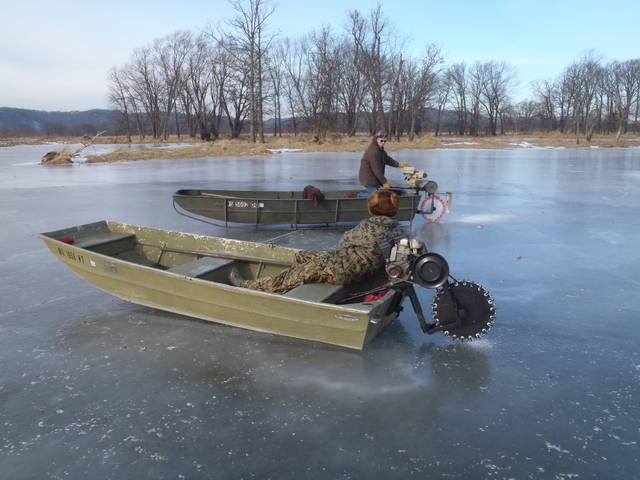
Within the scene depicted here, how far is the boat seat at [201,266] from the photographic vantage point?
460cm

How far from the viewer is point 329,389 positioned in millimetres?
3328

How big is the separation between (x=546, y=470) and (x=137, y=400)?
2.52m

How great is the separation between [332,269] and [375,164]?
4.15 meters

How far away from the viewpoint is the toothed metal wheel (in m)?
3.70

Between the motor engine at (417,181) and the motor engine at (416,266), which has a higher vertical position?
the motor engine at (417,181)

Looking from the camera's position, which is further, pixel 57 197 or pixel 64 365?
pixel 57 197

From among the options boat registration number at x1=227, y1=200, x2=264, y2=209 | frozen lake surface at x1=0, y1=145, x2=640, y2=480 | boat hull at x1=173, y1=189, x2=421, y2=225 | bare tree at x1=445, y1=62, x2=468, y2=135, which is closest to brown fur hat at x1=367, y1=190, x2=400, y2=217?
frozen lake surface at x1=0, y1=145, x2=640, y2=480

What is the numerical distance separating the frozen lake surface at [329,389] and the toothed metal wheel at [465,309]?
244 mm

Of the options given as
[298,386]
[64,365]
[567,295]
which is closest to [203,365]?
[298,386]

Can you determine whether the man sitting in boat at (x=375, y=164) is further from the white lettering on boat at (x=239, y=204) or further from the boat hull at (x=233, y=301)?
the boat hull at (x=233, y=301)

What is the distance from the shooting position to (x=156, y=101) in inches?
2598

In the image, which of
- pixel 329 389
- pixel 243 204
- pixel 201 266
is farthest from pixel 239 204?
pixel 329 389

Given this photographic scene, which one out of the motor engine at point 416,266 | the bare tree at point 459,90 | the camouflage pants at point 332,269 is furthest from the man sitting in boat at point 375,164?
the bare tree at point 459,90

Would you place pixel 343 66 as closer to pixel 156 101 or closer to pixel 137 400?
pixel 156 101
